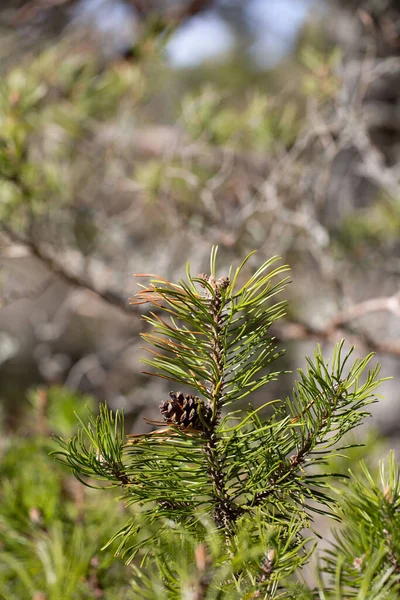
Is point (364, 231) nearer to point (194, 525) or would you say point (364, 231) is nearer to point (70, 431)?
point (70, 431)

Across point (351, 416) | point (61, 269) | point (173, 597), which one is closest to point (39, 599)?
point (173, 597)

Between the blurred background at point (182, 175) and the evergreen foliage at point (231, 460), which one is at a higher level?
the blurred background at point (182, 175)

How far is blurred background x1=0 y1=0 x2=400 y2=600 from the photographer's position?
2.20ft

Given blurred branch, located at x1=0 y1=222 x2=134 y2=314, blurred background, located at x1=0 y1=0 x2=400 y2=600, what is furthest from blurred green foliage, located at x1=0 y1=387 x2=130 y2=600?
blurred branch, located at x1=0 y1=222 x2=134 y2=314

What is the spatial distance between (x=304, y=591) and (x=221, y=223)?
0.62 m

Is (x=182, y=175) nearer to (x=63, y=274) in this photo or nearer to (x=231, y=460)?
(x=63, y=274)

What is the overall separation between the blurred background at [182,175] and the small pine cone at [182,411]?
0.16 m

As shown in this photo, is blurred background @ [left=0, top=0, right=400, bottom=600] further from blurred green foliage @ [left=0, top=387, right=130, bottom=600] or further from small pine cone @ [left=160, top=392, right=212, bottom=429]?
small pine cone @ [left=160, top=392, right=212, bottom=429]

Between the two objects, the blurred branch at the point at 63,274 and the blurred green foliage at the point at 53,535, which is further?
the blurred branch at the point at 63,274

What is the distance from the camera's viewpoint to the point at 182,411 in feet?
0.85

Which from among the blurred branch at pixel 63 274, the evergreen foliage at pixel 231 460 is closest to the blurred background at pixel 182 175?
the blurred branch at pixel 63 274

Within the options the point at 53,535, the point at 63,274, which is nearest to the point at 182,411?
the point at 53,535

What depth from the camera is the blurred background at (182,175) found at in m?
0.67

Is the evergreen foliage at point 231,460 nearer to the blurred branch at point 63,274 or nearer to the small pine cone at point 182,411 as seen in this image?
the small pine cone at point 182,411
